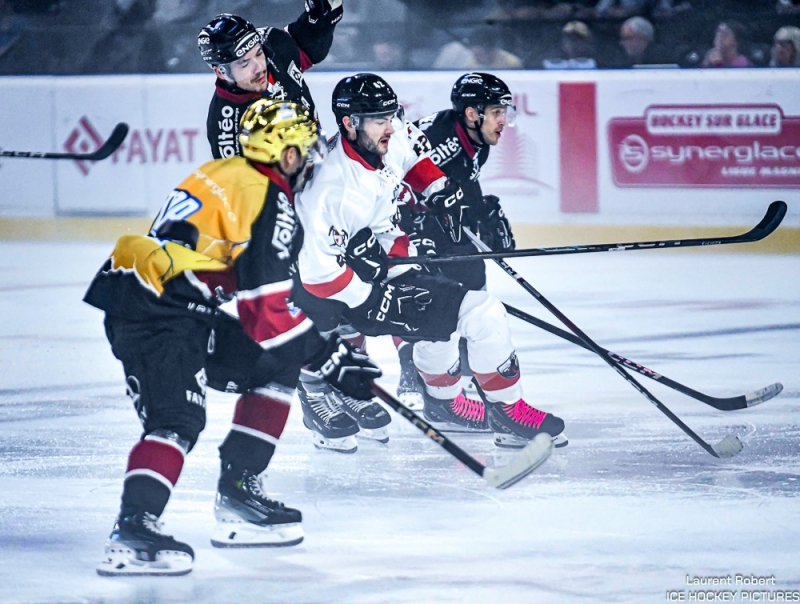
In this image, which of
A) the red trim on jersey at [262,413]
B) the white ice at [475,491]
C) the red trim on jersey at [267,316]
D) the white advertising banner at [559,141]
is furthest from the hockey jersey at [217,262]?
the white advertising banner at [559,141]

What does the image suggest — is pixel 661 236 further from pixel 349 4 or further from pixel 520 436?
pixel 520 436

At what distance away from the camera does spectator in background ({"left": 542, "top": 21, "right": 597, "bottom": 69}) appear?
6.39 meters

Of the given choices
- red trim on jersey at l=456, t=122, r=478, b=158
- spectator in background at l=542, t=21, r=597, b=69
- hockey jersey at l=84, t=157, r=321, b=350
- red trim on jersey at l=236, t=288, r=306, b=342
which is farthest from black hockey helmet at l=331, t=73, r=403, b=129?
spectator in background at l=542, t=21, r=597, b=69

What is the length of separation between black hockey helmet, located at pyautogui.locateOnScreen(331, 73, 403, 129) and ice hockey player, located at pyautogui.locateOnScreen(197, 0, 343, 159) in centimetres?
28

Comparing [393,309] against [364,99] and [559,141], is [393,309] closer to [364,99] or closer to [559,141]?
[364,99]

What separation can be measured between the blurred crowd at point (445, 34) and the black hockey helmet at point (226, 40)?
133 inches

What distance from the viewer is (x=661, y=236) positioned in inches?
240

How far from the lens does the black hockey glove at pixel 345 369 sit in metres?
2.50

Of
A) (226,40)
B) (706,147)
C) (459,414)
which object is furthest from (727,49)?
(226,40)

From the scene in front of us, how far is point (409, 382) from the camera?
3.94 metres

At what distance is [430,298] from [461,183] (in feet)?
1.84

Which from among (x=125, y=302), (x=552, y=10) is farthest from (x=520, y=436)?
(x=552, y=10)

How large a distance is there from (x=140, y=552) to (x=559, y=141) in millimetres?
4273

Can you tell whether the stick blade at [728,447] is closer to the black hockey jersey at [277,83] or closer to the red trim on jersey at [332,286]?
the red trim on jersey at [332,286]
